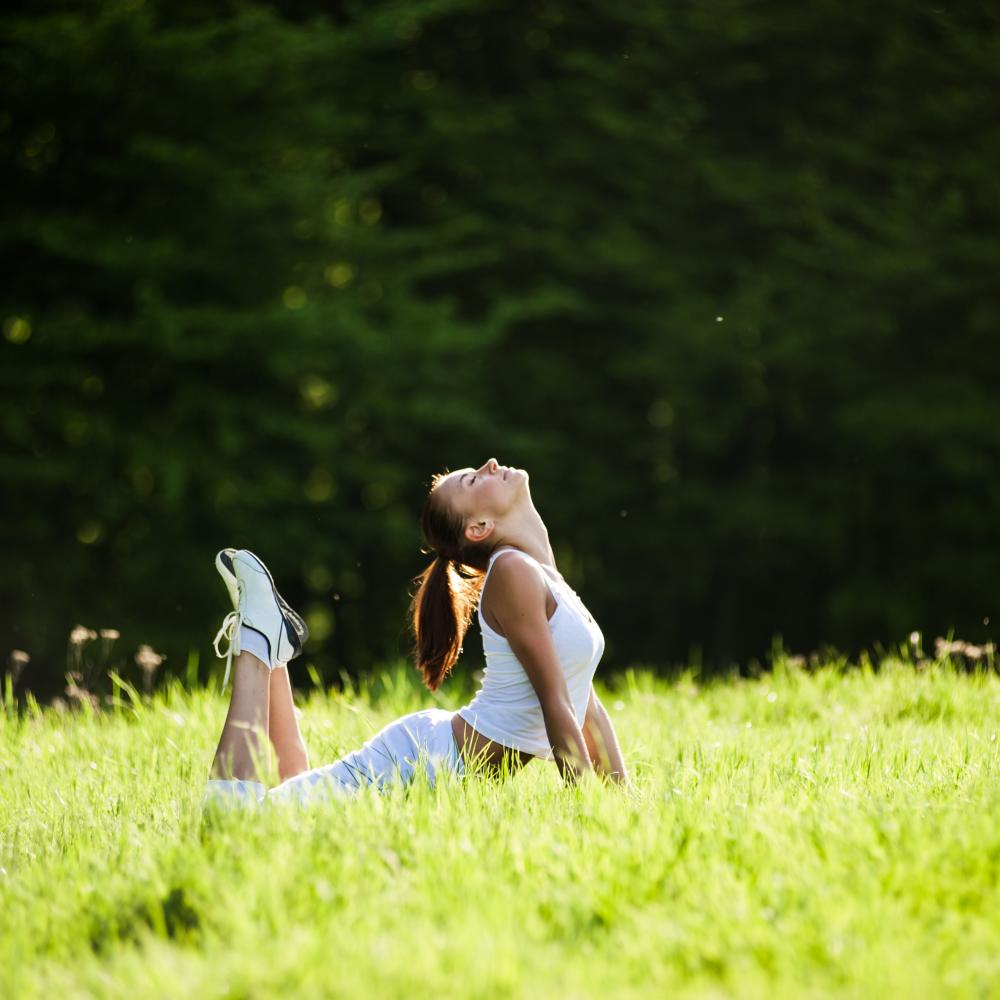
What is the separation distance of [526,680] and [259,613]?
0.92 m

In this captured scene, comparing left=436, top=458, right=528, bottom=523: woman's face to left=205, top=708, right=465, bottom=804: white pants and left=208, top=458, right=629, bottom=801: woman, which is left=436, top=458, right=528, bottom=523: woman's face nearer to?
left=208, top=458, right=629, bottom=801: woman

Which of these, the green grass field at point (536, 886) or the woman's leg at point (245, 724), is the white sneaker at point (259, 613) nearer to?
the woman's leg at point (245, 724)

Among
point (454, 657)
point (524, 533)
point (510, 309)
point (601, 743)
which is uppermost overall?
point (524, 533)

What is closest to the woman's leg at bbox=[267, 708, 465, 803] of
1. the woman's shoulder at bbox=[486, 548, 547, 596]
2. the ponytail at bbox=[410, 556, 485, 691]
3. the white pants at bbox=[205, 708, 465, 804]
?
the white pants at bbox=[205, 708, 465, 804]

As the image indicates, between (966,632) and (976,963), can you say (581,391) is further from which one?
(976,963)

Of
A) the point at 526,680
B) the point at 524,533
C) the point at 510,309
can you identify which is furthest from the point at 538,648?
the point at 510,309

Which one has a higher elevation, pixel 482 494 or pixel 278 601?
pixel 482 494

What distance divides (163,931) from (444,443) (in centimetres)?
1028

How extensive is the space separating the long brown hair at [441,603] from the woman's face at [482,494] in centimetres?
9

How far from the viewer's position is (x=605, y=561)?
13.4m

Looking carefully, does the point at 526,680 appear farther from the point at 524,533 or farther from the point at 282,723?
the point at 282,723

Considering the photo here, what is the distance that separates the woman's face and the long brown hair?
9 centimetres

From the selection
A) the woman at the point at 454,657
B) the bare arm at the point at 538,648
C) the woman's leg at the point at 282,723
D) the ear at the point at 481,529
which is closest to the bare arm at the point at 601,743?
the woman at the point at 454,657

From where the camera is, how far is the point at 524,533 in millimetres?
4082
